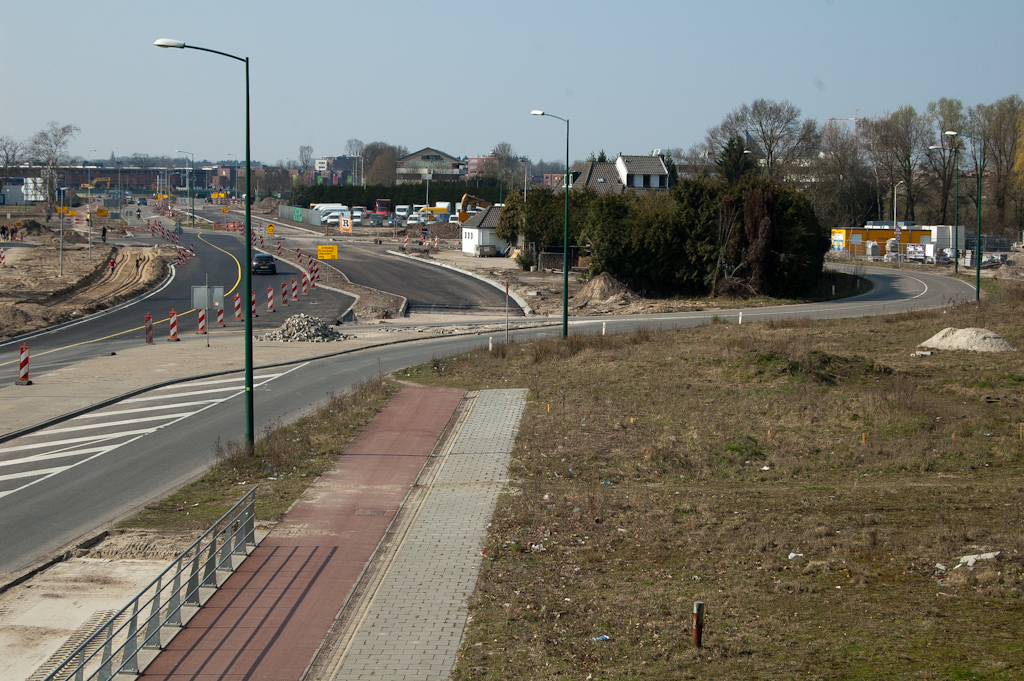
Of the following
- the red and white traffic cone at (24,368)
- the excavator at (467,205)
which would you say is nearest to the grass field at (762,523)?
the red and white traffic cone at (24,368)

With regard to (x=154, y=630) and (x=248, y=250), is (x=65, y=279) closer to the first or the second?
(x=248, y=250)

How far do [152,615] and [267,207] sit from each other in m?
133

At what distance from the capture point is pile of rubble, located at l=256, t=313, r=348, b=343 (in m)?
33.2

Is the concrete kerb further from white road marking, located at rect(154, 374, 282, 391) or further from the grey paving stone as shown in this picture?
the grey paving stone

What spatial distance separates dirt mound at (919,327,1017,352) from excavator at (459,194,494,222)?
68297mm

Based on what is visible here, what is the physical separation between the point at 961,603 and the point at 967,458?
716cm

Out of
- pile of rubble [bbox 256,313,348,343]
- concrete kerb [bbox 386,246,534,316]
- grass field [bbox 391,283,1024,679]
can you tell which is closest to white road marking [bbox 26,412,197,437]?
grass field [bbox 391,283,1024,679]

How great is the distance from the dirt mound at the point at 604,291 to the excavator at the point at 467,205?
46411 millimetres

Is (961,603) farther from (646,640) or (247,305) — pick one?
→ (247,305)

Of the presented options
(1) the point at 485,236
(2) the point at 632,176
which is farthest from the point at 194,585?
(2) the point at 632,176

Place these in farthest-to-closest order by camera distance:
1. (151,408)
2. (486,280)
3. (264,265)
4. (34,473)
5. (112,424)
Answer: (486,280) → (264,265) → (151,408) → (112,424) → (34,473)

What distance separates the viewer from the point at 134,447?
18.1 metres

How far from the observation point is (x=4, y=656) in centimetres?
909

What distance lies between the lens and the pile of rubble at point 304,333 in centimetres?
3319
